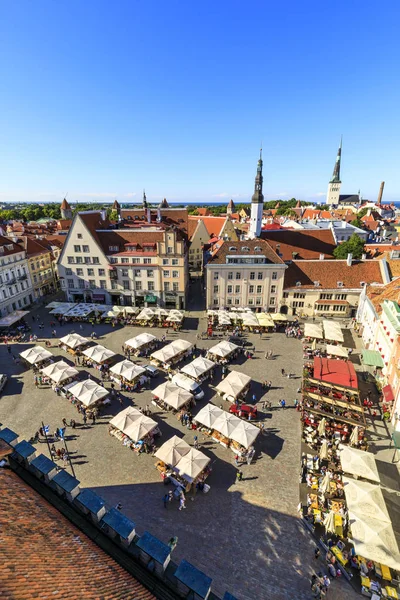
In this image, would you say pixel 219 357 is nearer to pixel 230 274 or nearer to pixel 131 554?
pixel 230 274

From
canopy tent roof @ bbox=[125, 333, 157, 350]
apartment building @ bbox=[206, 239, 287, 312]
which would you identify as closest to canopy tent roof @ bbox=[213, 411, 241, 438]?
canopy tent roof @ bbox=[125, 333, 157, 350]

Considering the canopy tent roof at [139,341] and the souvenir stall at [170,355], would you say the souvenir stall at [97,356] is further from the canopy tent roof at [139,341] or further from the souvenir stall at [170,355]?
the souvenir stall at [170,355]

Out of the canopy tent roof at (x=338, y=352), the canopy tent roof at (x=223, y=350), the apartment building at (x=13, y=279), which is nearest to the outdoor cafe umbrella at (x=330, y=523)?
the canopy tent roof at (x=223, y=350)

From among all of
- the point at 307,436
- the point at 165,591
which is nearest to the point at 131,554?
the point at 165,591

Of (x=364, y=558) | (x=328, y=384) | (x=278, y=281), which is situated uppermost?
(x=278, y=281)

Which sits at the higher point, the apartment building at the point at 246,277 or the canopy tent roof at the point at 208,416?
the apartment building at the point at 246,277

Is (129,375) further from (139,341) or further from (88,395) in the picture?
(139,341)
